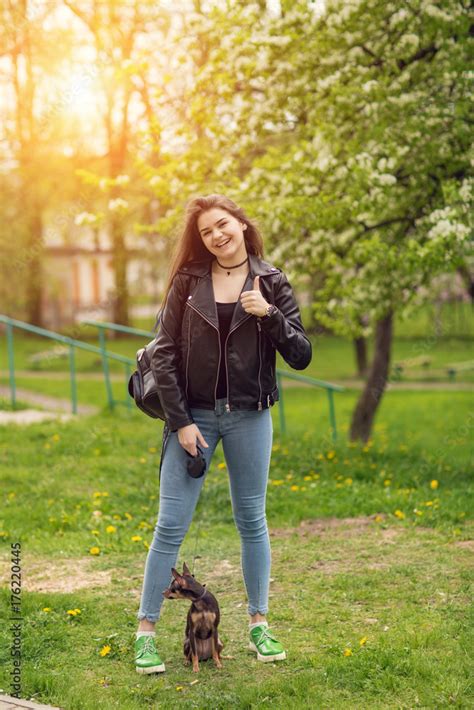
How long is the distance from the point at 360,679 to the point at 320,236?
5.69 m

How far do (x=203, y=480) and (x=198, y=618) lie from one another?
610mm

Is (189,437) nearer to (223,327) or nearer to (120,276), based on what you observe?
(223,327)

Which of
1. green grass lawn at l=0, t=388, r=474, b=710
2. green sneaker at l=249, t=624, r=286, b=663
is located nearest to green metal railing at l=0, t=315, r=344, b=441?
green grass lawn at l=0, t=388, r=474, b=710

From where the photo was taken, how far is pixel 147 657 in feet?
13.5

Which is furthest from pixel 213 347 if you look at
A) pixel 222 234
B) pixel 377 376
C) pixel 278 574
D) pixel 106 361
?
pixel 106 361

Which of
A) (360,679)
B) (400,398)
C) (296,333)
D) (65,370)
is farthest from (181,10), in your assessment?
(65,370)

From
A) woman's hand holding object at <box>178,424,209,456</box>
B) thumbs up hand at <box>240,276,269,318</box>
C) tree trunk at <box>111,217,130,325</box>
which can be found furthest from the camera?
tree trunk at <box>111,217,130,325</box>

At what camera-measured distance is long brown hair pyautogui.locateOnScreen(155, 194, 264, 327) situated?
4086 mm

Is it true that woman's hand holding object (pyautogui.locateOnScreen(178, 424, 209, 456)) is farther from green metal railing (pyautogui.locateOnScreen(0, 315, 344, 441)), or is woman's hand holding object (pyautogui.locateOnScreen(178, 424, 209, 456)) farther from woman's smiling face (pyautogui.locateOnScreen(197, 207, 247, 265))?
green metal railing (pyautogui.locateOnScreen(0, 315, 344, 441))

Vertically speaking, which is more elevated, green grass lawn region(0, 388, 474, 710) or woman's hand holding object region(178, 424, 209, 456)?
woman's hand holding object region(178, 424, 209, 456)

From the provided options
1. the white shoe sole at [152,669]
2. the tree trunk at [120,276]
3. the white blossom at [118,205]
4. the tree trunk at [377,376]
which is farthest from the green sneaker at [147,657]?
the tree trunk at [120,276]

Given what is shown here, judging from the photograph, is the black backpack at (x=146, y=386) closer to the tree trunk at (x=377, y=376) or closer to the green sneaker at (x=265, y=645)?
the green sneaker at (x=265, y=645)

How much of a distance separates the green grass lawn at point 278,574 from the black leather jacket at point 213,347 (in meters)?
1.19

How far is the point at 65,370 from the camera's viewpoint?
2580 centimetres
